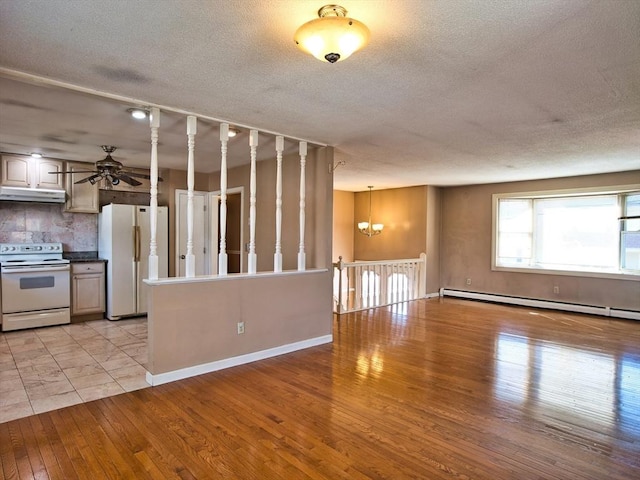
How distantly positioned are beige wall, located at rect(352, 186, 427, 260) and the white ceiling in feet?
11.5

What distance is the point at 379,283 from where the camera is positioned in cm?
706

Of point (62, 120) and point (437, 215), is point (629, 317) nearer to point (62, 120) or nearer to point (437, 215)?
point (437, 215)

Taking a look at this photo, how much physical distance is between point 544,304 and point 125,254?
720 centimetres

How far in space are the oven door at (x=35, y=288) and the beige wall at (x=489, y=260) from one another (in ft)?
23.0

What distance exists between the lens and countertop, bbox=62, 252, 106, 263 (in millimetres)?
5694

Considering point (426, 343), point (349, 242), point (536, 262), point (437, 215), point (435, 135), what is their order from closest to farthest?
point (435, 135) → point (426, 343) → point (536, 262) → point (437, 215) → point (349, 242)

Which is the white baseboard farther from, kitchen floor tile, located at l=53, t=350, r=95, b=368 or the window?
the window

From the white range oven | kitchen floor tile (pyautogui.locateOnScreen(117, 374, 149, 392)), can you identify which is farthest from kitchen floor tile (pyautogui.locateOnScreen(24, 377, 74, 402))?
the white range oven

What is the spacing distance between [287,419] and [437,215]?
21.5ft

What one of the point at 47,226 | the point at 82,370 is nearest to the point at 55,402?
the point at 82,370

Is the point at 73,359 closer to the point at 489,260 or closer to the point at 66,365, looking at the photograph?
the point at 66,365

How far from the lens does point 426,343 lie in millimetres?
4641

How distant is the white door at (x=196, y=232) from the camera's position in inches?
251

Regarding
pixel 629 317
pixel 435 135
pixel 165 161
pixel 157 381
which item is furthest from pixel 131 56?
pixel 629 317
